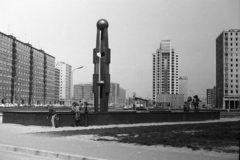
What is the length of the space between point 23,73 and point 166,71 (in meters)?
66.0

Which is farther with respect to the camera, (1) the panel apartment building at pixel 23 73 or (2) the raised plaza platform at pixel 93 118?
(1) the panel apartment building at pixel 23 73

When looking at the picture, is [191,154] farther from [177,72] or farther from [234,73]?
[177,72]

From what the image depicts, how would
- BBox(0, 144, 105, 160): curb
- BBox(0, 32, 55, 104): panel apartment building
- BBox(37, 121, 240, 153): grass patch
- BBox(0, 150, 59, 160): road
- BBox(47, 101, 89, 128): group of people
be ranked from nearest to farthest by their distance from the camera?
BBox(0, 144, 105, 160): curb → BBox(0, 150, 59, 160): road → BBox(37, 121, 240, 153): grass patch → BBox(47, 101, 89, 128): group of people → BBox(0, 32, 55, 104): panel apartment building

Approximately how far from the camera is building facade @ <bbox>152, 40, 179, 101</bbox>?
156 meters

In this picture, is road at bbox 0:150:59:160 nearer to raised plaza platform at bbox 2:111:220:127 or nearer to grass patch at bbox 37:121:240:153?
grass patch at bbox 37:121:240:153

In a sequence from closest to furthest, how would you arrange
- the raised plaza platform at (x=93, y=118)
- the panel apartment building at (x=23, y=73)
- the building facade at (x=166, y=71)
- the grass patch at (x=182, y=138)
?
the grass patch at (x=182, y=138) → the raised plaza platform at (x=93, y=118) → the panel apartment building at (x=23, y=73) → the building facade at (x=166, y=71)

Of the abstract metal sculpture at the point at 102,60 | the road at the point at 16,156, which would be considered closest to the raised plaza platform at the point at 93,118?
the abstract metal sculpture at the point at 102,60

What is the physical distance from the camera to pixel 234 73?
116688 mm

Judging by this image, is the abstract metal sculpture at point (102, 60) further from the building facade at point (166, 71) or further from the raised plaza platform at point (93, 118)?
the building facade at point (166, 71)

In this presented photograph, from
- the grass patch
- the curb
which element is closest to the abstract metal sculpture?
the grass patch

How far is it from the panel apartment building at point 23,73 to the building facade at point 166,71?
5620 centimetres

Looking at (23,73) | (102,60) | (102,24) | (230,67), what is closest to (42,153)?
(102,60)

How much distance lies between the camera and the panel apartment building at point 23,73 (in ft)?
410

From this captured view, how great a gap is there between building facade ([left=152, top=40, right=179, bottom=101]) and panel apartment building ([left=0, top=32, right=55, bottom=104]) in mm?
56199
